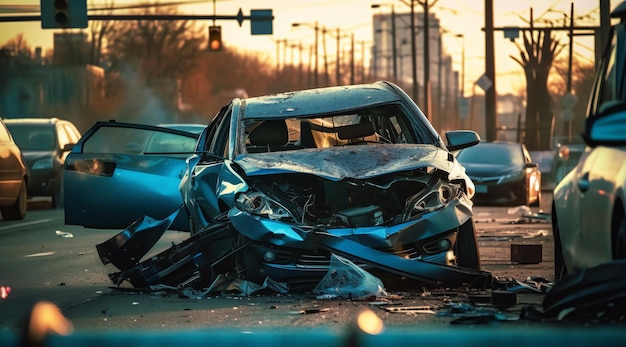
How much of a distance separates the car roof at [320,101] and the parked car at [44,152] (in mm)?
15422

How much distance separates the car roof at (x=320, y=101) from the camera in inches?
433

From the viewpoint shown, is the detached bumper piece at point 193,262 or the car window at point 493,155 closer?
the detached bumper piece at point 193,262

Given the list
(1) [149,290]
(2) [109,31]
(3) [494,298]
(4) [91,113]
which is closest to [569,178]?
(3) [494,298]

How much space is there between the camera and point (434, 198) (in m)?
9.57

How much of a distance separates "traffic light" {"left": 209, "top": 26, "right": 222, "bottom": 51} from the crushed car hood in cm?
2735

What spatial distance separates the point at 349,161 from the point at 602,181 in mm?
3106

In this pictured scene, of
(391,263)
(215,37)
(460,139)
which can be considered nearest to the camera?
(391,263)

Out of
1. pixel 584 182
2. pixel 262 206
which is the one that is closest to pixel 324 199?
pixel 262 206

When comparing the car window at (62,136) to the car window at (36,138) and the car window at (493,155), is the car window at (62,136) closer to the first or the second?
the car window at (36,138)

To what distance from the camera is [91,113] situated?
97250 millimetres

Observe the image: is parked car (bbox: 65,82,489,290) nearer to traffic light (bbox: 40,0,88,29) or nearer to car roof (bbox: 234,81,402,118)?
car roof (bbox: 234,81,402,118)

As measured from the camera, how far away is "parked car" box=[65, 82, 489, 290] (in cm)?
933

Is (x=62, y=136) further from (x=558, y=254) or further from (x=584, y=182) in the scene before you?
(x=584, y=182)

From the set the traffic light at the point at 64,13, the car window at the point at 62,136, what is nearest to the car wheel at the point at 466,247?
the car window at the point at 62,136
